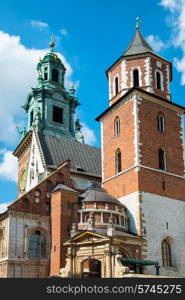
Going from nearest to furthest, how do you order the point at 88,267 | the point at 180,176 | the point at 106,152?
1. the point at 88,267
2. the point at 180,176
3. the point at 106,152

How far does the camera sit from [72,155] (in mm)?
42875

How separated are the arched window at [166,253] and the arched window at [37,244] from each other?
8786mm

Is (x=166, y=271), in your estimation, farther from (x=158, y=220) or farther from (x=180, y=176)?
(x=180, y=176)

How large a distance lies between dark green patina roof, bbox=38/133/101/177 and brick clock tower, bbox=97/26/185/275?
6.18 meters

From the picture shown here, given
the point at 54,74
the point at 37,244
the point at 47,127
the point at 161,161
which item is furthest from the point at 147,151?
the point at 54,74

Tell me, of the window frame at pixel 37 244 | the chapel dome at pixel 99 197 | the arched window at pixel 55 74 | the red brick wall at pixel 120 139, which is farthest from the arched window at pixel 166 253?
the arched window at pixel 55 74

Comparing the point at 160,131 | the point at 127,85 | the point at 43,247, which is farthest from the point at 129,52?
the point at 43,247

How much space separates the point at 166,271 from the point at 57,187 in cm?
1060

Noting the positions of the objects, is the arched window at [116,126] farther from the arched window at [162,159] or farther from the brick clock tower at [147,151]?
the arched window at [162,159]

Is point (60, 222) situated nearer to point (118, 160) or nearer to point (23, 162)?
point (118, 160)

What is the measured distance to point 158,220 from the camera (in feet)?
101

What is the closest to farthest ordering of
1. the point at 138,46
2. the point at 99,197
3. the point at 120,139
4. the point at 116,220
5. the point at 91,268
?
the point at 91,268, the point at 116,220, the point at 99,197, the point at 120,139, the point at 138,46

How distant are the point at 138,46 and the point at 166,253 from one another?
57.2 ft

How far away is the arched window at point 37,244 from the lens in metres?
31.9
